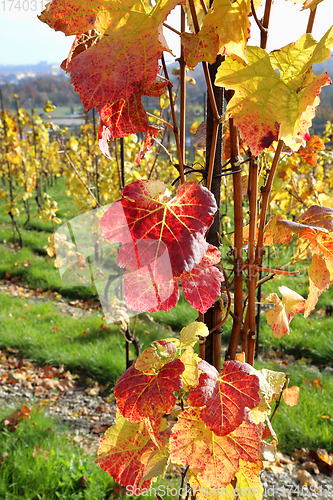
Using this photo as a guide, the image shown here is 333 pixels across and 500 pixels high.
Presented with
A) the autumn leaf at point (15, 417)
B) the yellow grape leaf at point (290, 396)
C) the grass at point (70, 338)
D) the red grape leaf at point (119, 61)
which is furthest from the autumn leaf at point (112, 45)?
the grass at point (70, 338)

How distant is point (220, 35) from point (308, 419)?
2.57 meters

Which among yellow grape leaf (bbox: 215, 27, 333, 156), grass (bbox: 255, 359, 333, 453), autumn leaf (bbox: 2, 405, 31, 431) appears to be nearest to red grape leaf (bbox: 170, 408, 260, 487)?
yellow grape leaf (bbox: 215, 27, 333, 156)

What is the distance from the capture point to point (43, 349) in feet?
11.6

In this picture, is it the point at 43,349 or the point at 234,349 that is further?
the point at 43,349

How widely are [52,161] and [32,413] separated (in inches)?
573

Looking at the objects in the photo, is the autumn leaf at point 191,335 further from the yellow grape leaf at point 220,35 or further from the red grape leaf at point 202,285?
the yellow grape leaf at point 220,35

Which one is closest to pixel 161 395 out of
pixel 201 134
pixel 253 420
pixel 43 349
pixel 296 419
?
pixel 253 420

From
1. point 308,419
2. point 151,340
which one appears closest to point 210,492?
point 308,419

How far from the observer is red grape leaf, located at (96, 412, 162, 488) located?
0.74 meters

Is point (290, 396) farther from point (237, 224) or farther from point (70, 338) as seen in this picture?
point (70, 338)

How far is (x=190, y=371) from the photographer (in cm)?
66

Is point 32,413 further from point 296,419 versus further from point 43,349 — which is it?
point 296,419

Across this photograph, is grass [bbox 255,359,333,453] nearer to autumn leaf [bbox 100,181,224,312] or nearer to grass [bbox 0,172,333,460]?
grass [bbox 0,172,333,460]

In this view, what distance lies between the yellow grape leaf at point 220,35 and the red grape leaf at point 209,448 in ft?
1.96
